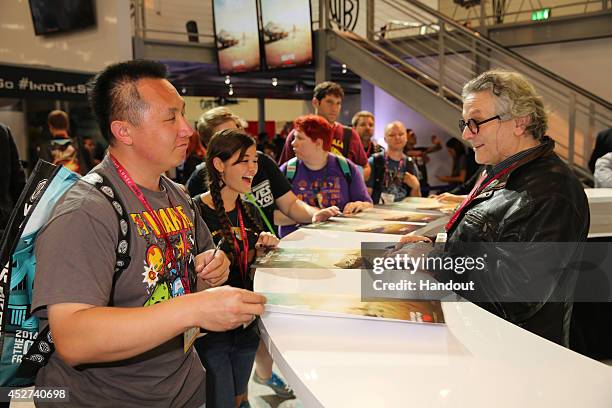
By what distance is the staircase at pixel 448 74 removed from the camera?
6262mm

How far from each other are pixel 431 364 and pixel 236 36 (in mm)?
8258

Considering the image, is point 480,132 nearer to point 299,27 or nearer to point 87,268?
point 87,268

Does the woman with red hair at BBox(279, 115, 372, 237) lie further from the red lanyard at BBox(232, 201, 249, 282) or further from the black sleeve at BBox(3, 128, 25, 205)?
the black sleeve at BBox(3, 128, 25, 205)

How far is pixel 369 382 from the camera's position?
2.99ft

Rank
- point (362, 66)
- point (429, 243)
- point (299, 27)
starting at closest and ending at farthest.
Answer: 1. point (429, 243)
2. point (362, 66)
3. point (299, 27)

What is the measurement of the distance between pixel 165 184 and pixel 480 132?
104cm

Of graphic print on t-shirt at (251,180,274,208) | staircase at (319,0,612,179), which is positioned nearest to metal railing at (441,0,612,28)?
staircase at (319,0,612,179)

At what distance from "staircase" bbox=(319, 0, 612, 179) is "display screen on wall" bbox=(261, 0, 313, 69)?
0.99 ft

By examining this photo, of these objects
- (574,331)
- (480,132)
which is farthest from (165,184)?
(574,331)

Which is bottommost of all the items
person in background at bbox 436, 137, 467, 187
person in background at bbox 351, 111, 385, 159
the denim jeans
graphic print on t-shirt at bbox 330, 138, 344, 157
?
the denim jeans

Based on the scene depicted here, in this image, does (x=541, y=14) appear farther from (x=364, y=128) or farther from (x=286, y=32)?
(x=364, y=128)

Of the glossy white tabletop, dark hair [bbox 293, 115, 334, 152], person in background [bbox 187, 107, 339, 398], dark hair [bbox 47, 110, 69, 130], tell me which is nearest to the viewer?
the glossy white tabletop

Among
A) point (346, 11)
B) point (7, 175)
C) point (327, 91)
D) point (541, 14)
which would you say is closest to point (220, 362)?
point (7, 175)

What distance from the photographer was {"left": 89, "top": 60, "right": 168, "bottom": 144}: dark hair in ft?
4.21
